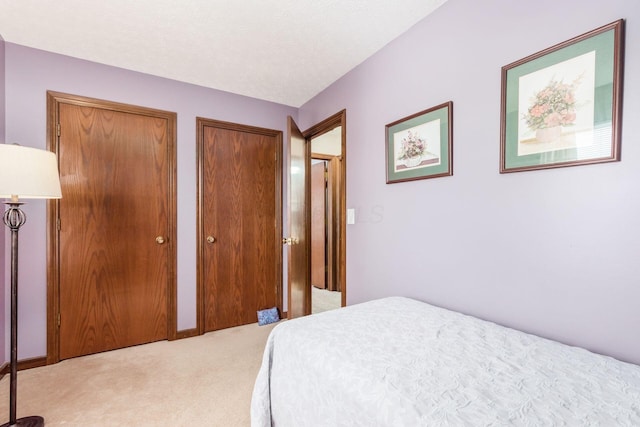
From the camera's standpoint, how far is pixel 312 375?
108 cm

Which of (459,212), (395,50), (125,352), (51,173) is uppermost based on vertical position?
(395,50)

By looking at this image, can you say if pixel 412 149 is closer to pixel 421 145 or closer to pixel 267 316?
pixel 421 145

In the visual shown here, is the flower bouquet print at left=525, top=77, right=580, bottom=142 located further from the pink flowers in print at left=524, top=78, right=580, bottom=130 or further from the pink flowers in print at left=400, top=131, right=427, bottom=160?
the pink flowers in print at left=400, top=131, right=427, bottom=160

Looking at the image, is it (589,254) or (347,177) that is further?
(347,177)

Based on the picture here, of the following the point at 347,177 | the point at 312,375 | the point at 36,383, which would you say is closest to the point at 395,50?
the point at 347,177

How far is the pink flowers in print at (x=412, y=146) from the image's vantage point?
184 cm

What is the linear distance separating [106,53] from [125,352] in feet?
7.86

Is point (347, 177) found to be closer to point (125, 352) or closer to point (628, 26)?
point (628, 26)

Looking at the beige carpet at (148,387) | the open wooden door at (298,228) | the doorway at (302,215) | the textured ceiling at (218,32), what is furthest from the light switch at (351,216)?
the beige carpet at (148,387)

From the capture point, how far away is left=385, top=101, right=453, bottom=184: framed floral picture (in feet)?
5.52

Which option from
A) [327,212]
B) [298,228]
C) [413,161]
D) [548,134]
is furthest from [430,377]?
[327,212]

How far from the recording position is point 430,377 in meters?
0.90

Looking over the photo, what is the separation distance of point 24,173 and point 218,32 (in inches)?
54.8

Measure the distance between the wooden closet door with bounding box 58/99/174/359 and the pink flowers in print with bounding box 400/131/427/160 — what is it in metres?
2.05
